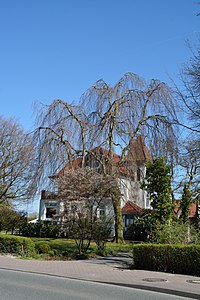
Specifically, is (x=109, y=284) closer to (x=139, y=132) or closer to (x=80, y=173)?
(x=80, y=173)

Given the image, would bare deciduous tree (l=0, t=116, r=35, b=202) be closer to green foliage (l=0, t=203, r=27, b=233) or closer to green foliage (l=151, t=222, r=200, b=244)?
green foliage (l=0, t=203, r=27, b=233)

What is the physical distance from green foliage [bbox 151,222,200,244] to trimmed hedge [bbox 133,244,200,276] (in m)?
1.68

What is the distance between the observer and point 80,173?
2041cm

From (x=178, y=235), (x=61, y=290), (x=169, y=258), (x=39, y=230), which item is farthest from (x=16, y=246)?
(x=39, y=230)

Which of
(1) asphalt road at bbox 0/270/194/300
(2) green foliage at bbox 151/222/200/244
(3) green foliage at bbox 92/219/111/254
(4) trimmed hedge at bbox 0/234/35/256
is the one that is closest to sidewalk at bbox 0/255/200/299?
(1) asphalt road at bbox 0/270/194/300

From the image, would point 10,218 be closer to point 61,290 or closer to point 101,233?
point 101,233

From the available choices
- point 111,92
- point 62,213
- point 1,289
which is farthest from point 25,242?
point 111,92

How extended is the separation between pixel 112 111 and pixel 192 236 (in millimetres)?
12420

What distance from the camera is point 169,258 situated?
13500mm

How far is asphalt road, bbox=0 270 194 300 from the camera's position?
8312 mm

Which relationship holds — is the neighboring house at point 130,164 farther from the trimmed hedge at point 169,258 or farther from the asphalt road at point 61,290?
the asphalt road at point 61,290

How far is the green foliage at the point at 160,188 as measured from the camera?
20297 millimetres

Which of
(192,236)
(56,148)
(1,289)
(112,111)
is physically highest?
(112,111)

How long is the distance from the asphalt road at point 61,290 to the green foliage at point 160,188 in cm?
1010
